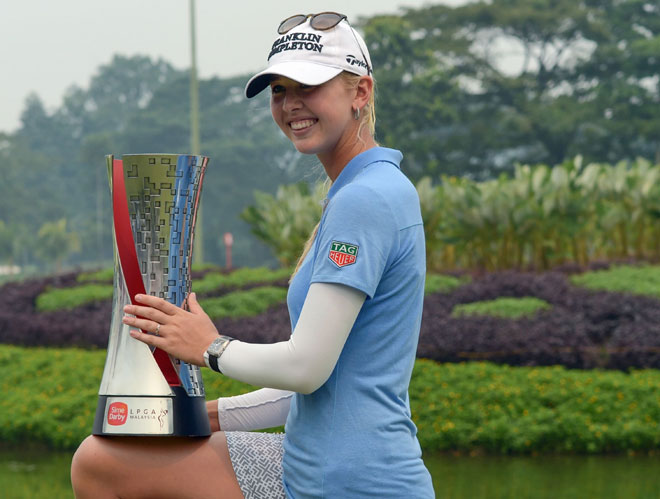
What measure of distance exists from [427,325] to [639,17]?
34.1m

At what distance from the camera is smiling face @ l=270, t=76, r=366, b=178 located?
181cm

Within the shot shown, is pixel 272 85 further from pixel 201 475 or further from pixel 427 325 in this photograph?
pixel 427 325

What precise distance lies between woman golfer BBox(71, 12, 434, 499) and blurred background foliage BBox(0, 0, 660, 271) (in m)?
0.31

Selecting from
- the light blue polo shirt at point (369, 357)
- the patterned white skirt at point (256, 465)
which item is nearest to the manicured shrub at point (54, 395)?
the patterned white skirt at point (256, 465)

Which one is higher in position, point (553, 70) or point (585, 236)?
point (553, 70)

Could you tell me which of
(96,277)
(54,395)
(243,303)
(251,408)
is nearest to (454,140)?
(96,277)

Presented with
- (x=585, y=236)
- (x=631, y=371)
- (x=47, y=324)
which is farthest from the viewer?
(x=585, y=236)

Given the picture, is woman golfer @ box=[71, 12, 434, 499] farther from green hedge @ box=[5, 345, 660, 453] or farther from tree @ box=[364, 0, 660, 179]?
tree @ box=[364, 0, 660, 179]

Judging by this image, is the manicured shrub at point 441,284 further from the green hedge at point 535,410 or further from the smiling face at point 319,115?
the smiling face at point 319,115

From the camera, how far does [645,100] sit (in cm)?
3622

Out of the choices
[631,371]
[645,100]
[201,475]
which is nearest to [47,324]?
[631,371]

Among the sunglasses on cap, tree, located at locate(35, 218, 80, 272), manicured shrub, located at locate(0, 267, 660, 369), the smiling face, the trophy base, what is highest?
tree, located at locate(35, 218, 80, 272)

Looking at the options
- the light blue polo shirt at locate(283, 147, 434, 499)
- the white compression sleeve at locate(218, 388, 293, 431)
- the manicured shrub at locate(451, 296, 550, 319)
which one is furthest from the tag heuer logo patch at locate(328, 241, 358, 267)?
the manicured shrub at locate(451, 296, 550, 319)

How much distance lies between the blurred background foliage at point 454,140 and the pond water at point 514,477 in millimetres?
3069
